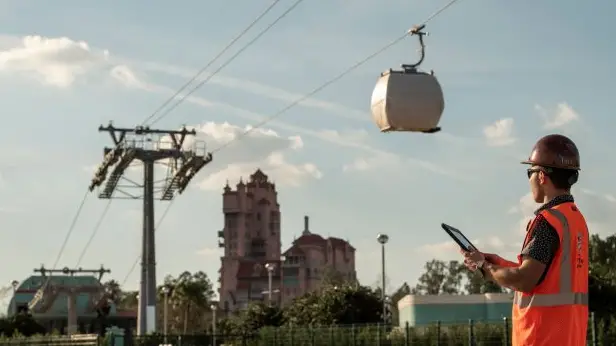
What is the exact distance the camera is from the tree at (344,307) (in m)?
60.7

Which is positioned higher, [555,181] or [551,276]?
[555,181]

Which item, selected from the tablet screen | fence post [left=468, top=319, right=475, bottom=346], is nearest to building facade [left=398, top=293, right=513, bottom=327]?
fence post [left=468, top=319, right=475, bottom=346]

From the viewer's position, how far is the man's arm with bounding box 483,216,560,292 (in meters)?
6.17

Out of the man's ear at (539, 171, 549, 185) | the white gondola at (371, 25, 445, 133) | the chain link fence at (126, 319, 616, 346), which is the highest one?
A: the white gondola at (371, 25, 445, 133)

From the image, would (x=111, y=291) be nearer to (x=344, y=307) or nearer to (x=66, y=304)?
(x=66, y=304)

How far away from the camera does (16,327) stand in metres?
78.1

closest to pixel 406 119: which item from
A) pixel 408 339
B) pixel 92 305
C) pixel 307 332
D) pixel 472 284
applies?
pixel 408 339

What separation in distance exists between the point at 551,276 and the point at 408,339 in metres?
28.4

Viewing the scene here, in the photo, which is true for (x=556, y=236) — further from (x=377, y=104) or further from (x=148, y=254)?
(x=148, y=254)

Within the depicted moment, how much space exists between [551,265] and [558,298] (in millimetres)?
180

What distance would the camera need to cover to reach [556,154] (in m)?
6.35

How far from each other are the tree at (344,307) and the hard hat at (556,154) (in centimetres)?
5416

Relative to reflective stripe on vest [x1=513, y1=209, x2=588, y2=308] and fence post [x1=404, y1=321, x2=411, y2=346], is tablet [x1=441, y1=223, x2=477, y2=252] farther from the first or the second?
fence post [x1=404, y1=321, x2=411, y2=346]

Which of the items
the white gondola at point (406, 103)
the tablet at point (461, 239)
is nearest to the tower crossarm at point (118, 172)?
the white gondola at point (406, 103)
